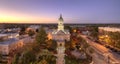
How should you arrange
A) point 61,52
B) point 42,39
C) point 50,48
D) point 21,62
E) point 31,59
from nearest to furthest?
point 21,62
point 31,59
point 61,52
point 50,48
point 42,39

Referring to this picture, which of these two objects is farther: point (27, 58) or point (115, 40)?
point (115, 40)

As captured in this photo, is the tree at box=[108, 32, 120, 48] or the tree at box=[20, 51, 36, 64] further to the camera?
the tree at box=[108, 32, 120, 48]

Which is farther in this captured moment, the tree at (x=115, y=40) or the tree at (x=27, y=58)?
the tree at (x=115, y=40)

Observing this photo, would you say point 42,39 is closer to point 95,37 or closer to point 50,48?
point 50,48

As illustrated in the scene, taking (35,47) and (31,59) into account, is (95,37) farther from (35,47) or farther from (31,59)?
(31,59)

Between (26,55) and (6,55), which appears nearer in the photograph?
(26,55)

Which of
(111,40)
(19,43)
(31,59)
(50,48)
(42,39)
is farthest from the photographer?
(111,40)

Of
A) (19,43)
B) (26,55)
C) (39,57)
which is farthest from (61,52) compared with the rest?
(19,43)

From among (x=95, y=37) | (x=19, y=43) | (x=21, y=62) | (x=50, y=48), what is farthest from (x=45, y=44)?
(x=95, y=37)

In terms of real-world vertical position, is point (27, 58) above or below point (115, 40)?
above
